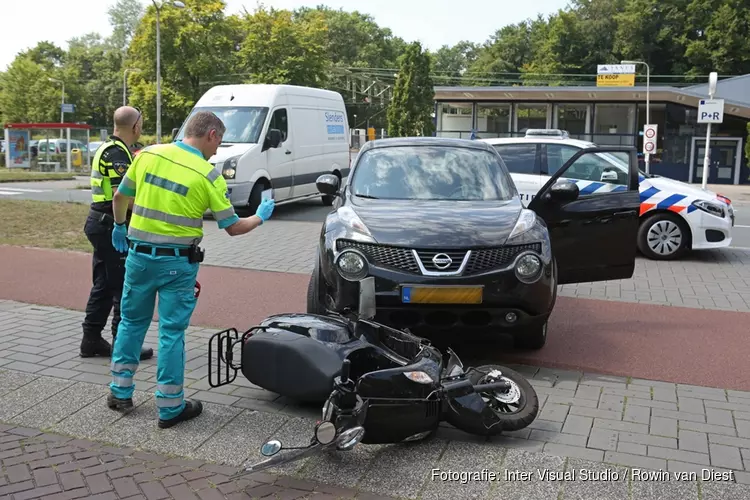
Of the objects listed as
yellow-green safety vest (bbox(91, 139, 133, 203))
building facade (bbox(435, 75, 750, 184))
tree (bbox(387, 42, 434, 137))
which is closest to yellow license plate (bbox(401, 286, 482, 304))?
yellow-green safety vest (bbox(91, 139, 133, 203))

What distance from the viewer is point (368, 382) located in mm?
3656

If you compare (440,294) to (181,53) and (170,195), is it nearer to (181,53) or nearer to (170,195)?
(170,195)

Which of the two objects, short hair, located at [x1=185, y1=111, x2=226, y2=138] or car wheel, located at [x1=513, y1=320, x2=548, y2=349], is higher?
short hair, located at [x1=185, y1=111, x2=226, y2=138]

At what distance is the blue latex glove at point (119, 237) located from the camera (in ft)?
15.8

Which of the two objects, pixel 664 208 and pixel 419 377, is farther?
pixel 664 208

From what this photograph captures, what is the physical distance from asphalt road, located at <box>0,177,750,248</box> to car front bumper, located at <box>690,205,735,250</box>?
202 centimetres

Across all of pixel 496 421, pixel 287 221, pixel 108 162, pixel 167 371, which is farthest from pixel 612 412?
pixel 287 221

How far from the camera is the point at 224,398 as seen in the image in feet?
15.1

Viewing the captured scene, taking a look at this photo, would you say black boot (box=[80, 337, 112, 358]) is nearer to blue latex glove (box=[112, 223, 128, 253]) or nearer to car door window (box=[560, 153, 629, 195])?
blue latex glove (box=[112, 223, 128, 253])

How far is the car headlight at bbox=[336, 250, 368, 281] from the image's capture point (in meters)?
4.91

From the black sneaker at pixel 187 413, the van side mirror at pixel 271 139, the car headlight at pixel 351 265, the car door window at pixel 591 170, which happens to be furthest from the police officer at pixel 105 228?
the van side mirror at pixel 271 139

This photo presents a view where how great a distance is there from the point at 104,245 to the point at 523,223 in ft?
10.1

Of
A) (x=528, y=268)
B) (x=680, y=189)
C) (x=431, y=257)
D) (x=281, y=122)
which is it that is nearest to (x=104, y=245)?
(x=431, y=257)

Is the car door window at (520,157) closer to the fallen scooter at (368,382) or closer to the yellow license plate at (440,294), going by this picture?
the yellow license plate at (440,294)
